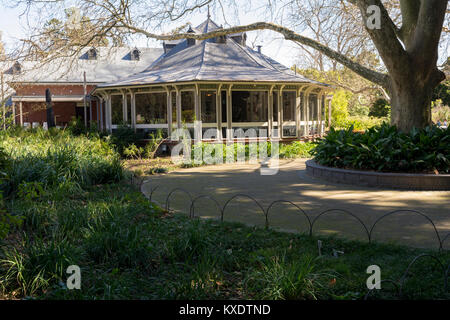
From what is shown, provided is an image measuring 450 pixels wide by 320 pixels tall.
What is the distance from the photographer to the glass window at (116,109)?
20.7 m

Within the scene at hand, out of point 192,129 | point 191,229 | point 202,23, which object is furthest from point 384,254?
point 202,23

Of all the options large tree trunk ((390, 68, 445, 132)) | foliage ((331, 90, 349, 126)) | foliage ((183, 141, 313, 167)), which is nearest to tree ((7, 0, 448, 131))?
large tree trunk ((390, 68, 445, 132))

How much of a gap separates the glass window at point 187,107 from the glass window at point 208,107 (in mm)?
460

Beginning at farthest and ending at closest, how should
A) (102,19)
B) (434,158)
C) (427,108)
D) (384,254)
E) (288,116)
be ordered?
(288,116) → (102,19) → (427,108) → (434,158) → (384,254)

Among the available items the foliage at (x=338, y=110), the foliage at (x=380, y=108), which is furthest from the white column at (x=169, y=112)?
the foliage at (x=380, y=108)

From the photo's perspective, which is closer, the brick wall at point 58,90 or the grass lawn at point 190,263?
the grass lawn at point 190,263

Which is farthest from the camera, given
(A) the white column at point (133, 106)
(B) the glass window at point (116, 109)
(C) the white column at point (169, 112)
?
(B) the glass window at point (116, 109)

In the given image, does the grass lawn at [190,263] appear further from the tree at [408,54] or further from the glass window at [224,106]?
the glass window at [224,106]

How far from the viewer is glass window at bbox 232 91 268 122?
730 inches

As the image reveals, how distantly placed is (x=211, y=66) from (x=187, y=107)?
2535 mm

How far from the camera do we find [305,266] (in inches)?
149

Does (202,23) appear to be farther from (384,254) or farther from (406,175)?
(384,254)

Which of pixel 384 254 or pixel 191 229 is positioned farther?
pixel 191 229
